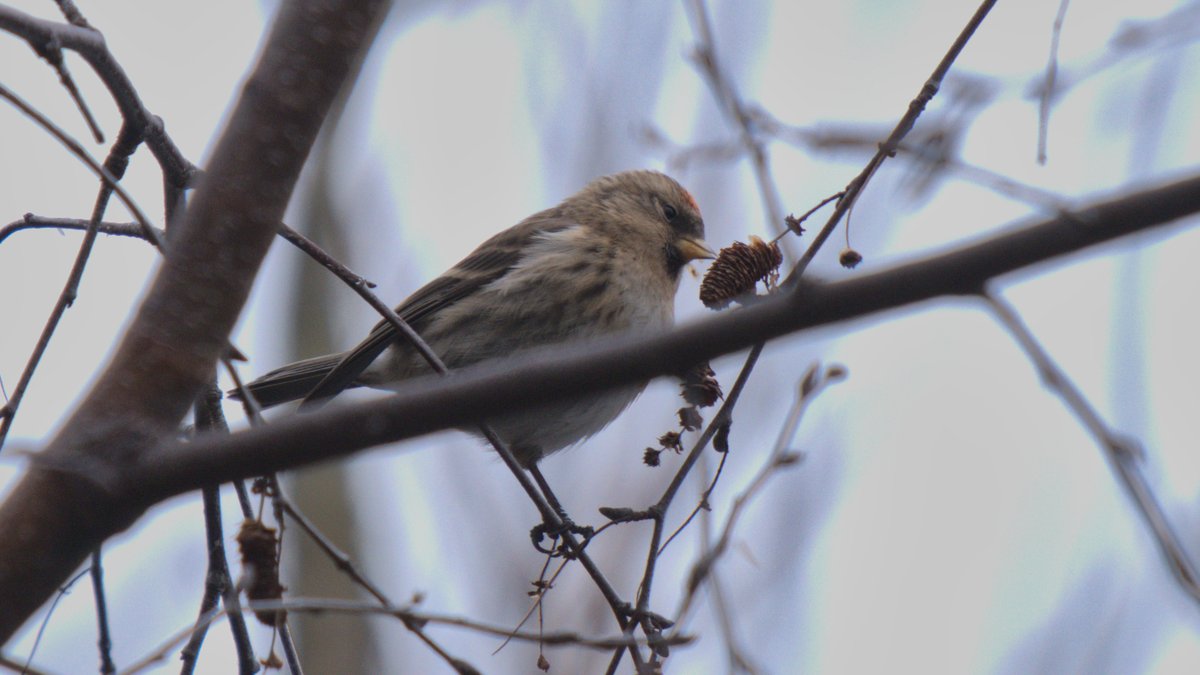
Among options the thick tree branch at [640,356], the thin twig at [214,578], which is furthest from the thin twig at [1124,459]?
the thin twig at [214,578]

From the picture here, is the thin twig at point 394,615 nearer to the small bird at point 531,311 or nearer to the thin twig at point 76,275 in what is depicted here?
the thin twig at point 76,275

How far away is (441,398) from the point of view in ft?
4.22

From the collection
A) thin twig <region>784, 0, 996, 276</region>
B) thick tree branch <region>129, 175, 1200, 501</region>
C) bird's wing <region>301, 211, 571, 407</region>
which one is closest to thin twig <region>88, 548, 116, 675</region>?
thick tree branch <region>129, 175, 1200, 501</region>

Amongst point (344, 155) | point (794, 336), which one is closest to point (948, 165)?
point (794, 336)

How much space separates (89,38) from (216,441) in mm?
1074

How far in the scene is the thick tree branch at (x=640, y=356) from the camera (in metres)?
1.25

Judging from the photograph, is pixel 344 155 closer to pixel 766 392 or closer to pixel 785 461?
pixel 766 392

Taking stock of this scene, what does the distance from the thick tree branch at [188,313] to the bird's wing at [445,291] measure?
2320 mm

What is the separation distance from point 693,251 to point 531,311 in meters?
0.96

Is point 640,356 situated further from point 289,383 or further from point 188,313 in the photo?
point 289,383

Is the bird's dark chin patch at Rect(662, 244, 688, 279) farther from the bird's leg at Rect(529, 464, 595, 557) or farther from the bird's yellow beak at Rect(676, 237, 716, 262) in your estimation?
the bird's leg at Rect(529, 464, 595, 557)

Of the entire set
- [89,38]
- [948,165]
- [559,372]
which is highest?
[948,165]

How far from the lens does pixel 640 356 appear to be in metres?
1.29

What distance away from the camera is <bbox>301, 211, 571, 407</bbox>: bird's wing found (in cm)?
432
